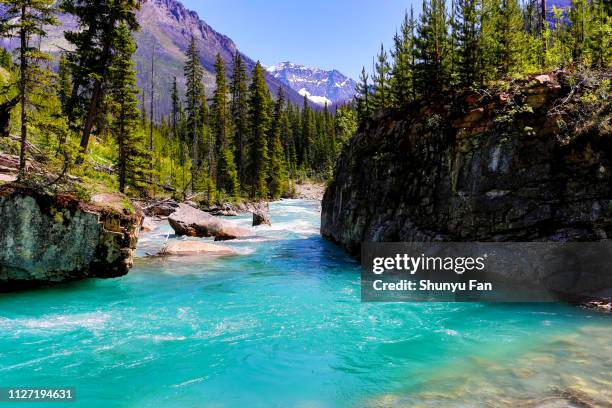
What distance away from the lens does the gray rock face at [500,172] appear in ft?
41.0

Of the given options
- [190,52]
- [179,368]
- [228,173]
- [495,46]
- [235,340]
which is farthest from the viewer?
[190,52]

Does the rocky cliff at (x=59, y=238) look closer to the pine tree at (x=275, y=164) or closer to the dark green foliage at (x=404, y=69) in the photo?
the dark green foliage at (x=404, y=69)

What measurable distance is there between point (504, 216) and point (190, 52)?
5127cm

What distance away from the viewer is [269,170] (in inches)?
2466

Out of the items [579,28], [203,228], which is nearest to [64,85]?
[203,228]

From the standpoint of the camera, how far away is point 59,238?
13.4m

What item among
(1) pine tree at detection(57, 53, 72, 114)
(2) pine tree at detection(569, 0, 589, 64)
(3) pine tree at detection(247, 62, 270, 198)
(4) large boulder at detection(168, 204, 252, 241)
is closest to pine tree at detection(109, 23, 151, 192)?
(1) pine tree at detection(57, 53, 72, 114)

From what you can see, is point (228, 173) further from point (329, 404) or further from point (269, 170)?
point (329, 404)

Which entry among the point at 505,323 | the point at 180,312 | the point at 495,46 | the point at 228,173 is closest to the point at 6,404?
the point at 180,312

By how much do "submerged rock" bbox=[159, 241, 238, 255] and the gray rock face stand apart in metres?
8.26

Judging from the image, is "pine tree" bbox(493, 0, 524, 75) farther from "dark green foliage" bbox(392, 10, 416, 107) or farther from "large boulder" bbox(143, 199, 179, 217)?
"large boulder" bbox(143, 199, 179, 217)

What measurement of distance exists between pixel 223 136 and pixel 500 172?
165ft

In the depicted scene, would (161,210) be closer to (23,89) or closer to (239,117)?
(239,117)

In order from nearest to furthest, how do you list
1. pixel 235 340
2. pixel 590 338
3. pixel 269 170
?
pixel 590 338, pixel 235 340, pixel 269 170
